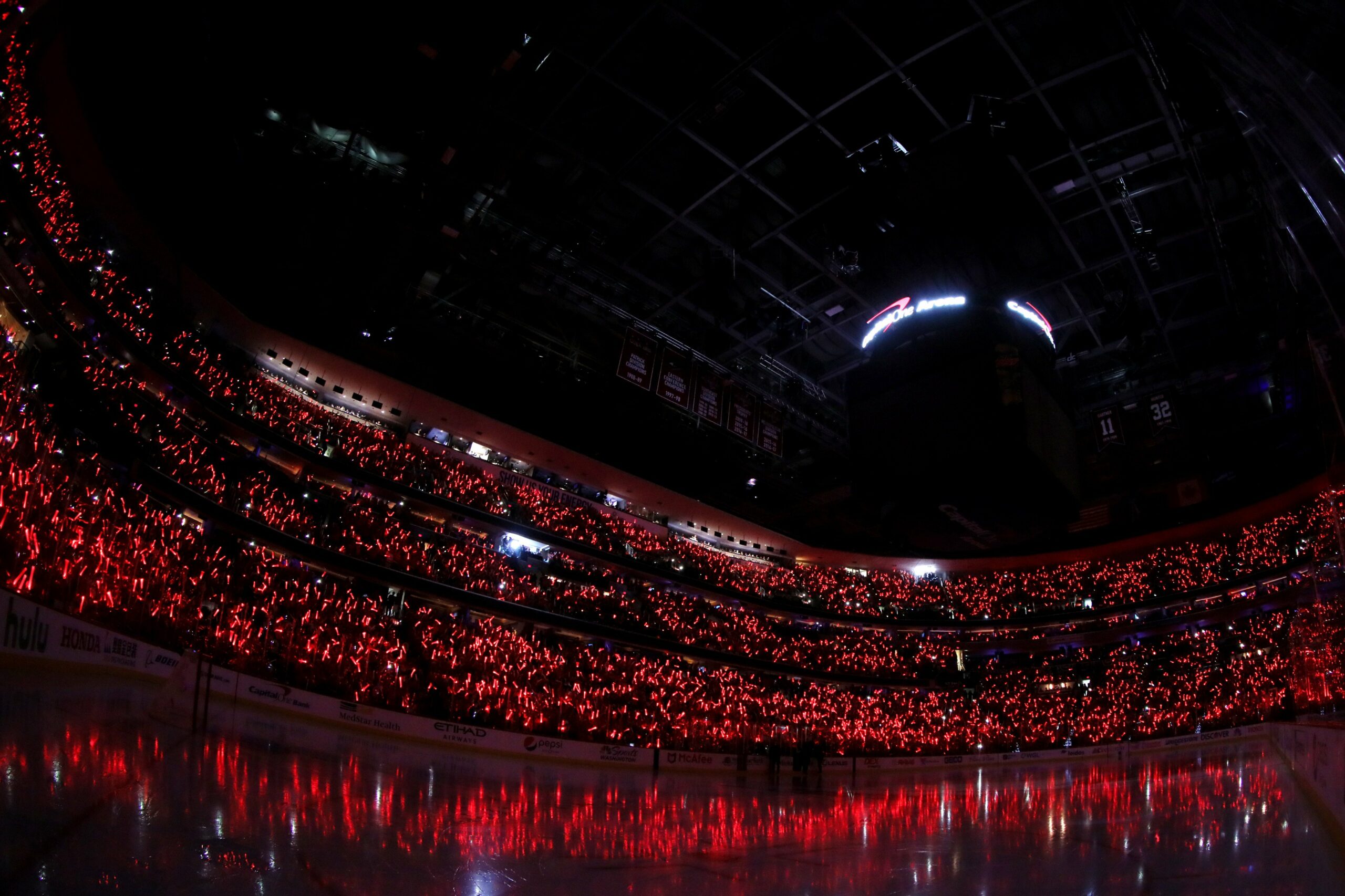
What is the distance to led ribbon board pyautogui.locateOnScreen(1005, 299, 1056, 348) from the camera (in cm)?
1374

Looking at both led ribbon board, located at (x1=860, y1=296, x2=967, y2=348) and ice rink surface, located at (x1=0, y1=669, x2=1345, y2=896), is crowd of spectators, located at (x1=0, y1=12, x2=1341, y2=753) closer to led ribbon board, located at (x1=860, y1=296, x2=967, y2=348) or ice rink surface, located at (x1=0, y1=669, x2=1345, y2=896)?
ice rink surface, located at (x1=0, y1=669, x2=1345, y2=896)

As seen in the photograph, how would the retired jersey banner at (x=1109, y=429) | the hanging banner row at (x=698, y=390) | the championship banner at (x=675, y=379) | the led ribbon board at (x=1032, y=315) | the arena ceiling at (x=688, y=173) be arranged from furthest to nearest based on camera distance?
the retired jersey banner at (x=1109, y=429)
the championship banner at (x=675, y=379)
the hanging banner row at (x=698, y=390)
the led ribbon board at (x=1032, y=315)
the arena ceiling at (x=688, y=173)

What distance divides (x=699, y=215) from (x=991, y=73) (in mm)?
6136

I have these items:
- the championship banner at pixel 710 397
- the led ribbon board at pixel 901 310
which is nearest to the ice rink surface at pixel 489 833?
the led ribbon board at pixel 901 310

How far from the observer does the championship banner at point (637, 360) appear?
1459 centimetres

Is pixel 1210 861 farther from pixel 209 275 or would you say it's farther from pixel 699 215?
pixel 209 275

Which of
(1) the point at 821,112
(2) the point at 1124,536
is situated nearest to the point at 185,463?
(1) the point at 821,112

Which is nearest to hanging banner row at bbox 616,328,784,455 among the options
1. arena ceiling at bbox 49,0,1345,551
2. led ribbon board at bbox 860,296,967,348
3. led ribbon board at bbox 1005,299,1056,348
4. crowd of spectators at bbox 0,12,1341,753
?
arena ceiling at bbox 49,0,1345,551

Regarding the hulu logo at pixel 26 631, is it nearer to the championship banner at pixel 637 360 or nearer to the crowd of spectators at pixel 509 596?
the crowd of spectators at pixel 509 596

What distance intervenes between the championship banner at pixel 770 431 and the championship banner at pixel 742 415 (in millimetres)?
252

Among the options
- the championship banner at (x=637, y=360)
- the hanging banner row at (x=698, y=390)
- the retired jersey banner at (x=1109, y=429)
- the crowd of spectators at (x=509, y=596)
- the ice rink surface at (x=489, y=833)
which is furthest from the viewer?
the retired jersey banner at (x=1109, y=429)

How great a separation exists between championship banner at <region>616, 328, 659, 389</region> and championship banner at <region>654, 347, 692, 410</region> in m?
0.31

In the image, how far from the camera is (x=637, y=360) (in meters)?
14.9

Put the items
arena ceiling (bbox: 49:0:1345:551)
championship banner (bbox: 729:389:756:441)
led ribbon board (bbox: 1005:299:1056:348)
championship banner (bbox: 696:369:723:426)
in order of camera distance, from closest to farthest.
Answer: arena ceiling (bbox: 49:0:1345:551) → led ribbon board (bbox: 1005:299:1056:348) → championship banner (bbox: 696:369:723:426) → championship banner (bbox: 729:389:756:441)
